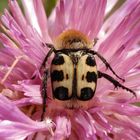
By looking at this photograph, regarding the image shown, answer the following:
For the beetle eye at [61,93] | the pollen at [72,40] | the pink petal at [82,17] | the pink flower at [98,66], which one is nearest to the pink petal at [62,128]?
the pink flower at [98,66]

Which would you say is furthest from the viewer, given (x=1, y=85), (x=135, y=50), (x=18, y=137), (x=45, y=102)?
(x=135, y=50)

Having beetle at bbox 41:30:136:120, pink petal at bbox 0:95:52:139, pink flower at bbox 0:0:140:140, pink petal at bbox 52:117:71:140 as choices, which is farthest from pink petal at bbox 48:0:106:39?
pink petal at bbox 0:95:52:139

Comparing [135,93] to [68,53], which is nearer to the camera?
[68,53]

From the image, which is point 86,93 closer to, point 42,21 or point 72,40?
point 72,40

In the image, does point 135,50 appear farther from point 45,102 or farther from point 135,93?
point 45,102

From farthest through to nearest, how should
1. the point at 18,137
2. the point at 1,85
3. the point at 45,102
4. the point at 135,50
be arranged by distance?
1. the point at 135,50
2. the point at 1,85
3. the point at 45,102
4. the point at 18,137

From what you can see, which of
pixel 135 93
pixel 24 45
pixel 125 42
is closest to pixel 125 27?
pixel 125 42

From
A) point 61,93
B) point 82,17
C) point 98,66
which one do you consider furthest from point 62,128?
point 82,17
